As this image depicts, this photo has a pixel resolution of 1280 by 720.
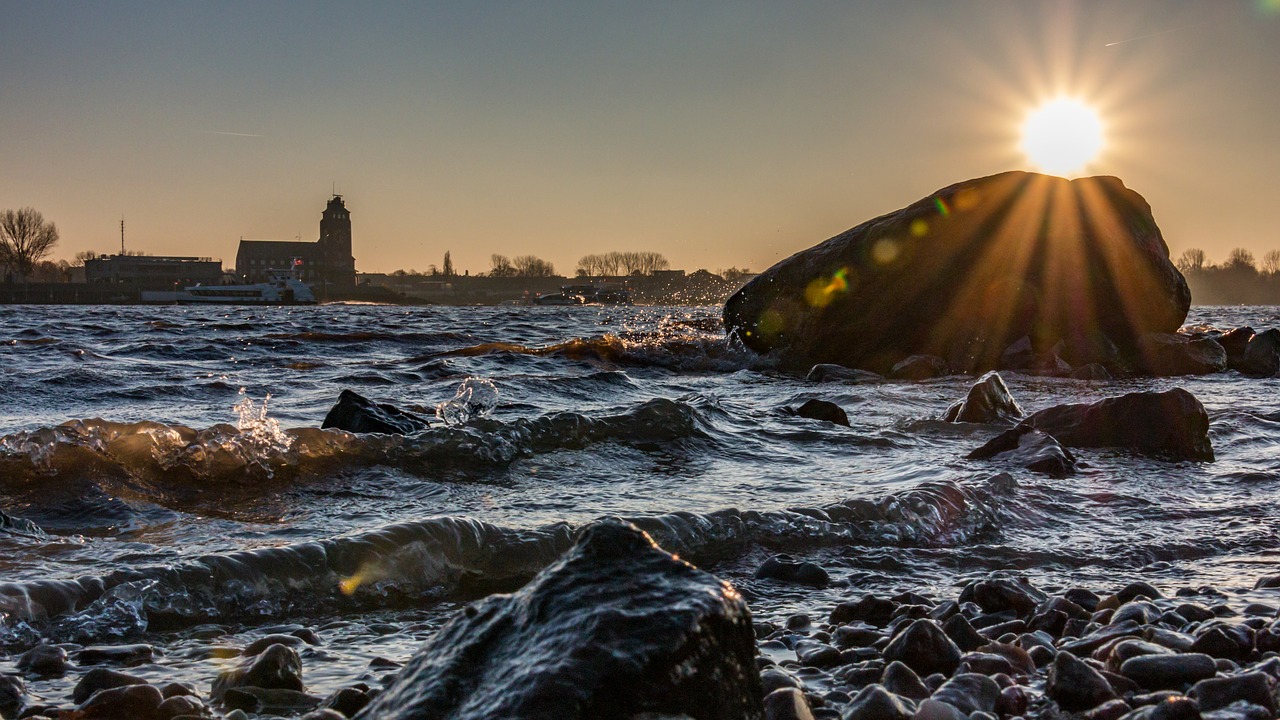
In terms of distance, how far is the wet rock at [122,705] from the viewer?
91.7 inches

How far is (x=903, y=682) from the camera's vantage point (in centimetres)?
238

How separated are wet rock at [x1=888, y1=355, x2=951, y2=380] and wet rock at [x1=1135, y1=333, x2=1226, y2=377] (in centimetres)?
312

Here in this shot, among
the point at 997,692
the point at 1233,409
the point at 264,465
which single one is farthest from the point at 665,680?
the point at 1233,409

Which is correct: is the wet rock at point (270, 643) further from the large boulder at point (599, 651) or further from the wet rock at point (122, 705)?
the large boulder at point (599, 651)

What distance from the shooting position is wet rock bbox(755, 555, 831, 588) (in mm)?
3750

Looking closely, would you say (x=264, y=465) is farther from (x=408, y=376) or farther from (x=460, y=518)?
(x=408, y=376)

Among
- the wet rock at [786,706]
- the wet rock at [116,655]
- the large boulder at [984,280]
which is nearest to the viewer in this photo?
the wet rock at [786,706]

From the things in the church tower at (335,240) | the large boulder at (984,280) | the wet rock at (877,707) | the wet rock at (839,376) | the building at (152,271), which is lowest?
the wet rock at (877,707)

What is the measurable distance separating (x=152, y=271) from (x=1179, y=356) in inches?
5317

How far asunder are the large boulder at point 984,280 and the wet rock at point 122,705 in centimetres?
1281

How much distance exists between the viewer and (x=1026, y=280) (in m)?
14.4

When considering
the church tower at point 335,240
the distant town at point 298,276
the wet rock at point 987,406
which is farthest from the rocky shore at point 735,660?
the church tower at point 335,240

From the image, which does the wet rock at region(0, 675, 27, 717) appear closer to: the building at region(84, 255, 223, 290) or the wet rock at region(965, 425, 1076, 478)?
the wet rock at region(965, 425, 1076, 478)

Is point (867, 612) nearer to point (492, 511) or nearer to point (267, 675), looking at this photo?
point (267, 675)
